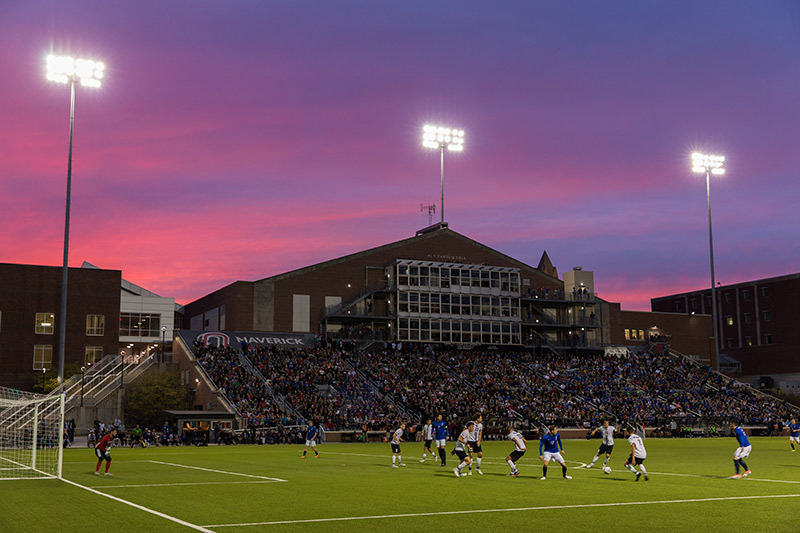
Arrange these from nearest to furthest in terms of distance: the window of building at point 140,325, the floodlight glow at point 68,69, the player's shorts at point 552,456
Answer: the player's shorts at point 552,456
the floodlight glow at point 68,69
the window of building at point 140,325

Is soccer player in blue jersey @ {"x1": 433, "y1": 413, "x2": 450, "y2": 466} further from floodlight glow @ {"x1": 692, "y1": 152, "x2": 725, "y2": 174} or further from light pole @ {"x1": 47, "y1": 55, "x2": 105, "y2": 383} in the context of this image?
floodlight glow @ {"x1": 692, "y1": 152, "x2": 725, "y2": 174}

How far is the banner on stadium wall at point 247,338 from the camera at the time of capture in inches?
2857

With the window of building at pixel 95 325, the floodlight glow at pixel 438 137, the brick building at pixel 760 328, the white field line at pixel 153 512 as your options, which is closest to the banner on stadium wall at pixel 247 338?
the window of building at pixel 95 325

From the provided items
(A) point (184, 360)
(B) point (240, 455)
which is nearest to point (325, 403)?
(A) point (184, 360)

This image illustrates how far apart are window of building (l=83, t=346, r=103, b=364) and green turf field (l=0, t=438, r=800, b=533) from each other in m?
47.0

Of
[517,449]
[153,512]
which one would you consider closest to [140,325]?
[517,449]

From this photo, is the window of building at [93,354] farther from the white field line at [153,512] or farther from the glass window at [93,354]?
the white field line at [153,512]

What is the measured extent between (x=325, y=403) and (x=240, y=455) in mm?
21484

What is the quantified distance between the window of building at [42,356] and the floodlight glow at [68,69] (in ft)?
91.6

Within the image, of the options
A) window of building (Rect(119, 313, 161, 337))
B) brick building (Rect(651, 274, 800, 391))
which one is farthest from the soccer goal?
brick building (Rect(651, 274, 800, 391))

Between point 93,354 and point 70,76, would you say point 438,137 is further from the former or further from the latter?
point 93,354

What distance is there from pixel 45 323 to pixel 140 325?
15634 mm

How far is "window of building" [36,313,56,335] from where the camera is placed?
74812 millimetres

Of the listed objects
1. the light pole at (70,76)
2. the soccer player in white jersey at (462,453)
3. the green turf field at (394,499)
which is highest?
the light pole at (70,76)
